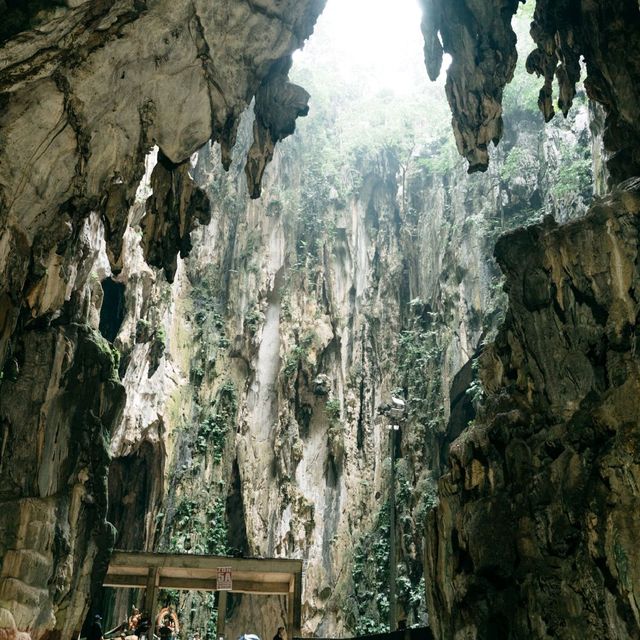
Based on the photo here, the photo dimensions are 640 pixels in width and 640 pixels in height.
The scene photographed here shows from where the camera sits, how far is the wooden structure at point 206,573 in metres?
14.6

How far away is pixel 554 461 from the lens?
10.5 meters

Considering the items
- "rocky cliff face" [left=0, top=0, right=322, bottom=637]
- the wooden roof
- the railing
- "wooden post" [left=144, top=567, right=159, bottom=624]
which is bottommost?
the railing

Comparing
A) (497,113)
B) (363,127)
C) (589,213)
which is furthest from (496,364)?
(363,127)

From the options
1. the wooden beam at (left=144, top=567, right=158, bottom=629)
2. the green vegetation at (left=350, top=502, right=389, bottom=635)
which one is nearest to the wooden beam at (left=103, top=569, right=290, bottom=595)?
the wooden beam at (left=144, top=567, right=158, bottom=629)

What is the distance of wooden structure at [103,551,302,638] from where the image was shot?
1455cm

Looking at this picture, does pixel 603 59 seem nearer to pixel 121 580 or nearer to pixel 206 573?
pixel 206 573

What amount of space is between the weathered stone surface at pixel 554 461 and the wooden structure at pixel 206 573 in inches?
150

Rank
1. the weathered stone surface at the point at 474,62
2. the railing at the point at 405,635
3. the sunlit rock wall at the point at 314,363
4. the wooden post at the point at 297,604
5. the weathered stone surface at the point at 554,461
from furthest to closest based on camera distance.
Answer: the sunlit rock wall at the point at 314,363 → the wooden post at the point at 297,604 → the weathered stone surface at the point at 474,62 → the weathered stone surface at the point at 554,461 → the railing at the point at 405,635

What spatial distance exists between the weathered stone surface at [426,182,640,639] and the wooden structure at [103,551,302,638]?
3.81m

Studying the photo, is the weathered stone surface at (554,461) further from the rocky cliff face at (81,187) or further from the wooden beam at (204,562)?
the rocky cliff face at (81,187)

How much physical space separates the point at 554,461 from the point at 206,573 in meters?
8.29

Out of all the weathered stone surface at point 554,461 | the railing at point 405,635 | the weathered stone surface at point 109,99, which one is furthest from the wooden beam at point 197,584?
the weathered stone surface at point 109,99

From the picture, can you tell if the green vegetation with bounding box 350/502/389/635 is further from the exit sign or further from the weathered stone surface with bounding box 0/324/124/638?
the weathered stone surface with bounding box 0/324/124/638

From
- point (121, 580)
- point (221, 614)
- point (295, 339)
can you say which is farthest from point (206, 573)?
point (295, 339)
